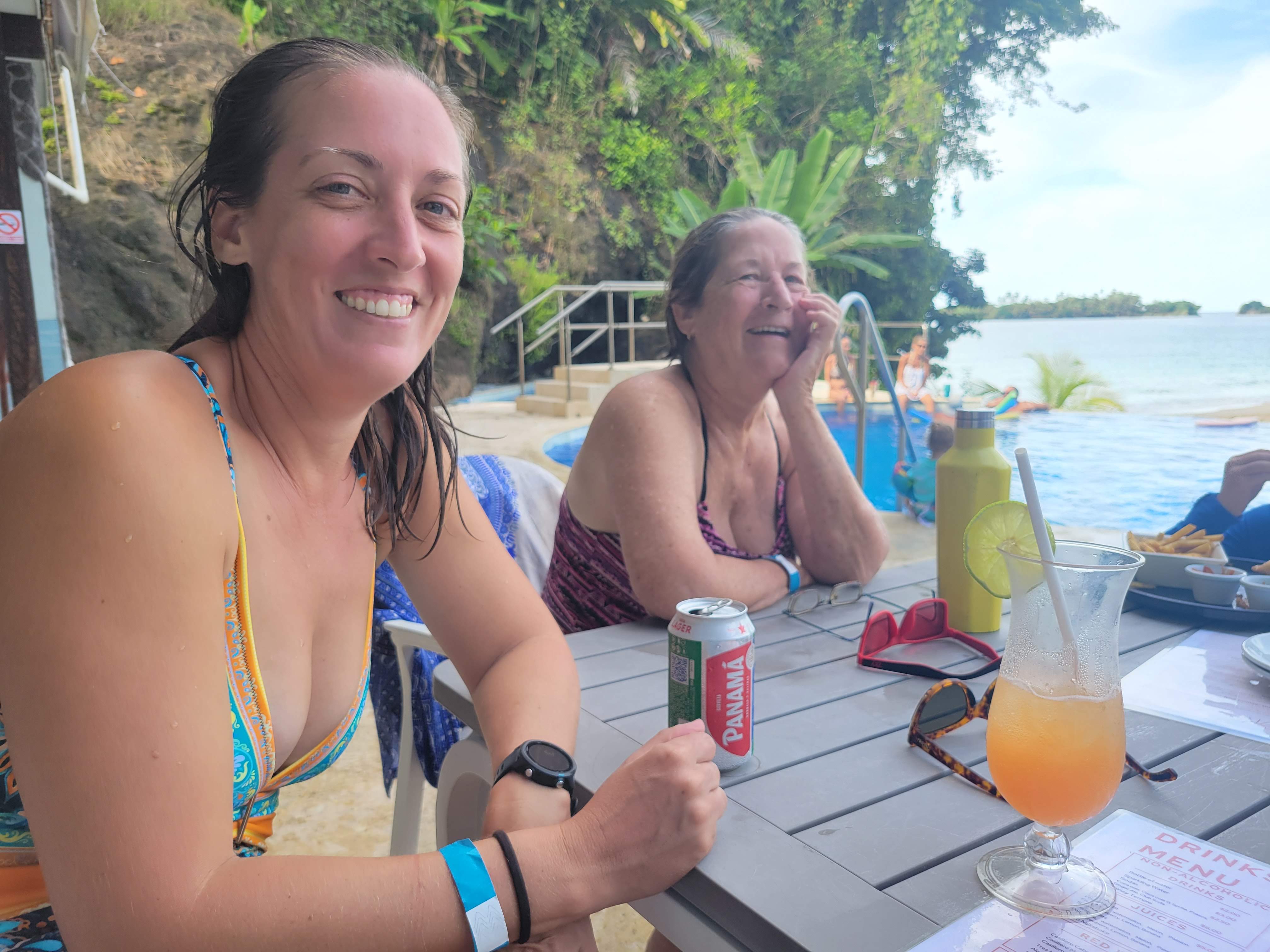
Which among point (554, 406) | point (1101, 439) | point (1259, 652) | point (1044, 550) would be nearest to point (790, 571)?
point (1259, 652)

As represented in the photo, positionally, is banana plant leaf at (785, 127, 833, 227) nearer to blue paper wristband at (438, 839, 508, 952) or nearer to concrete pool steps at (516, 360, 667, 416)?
concrete pool steps at (516, 360, 667, 416)

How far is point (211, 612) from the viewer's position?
62 cm

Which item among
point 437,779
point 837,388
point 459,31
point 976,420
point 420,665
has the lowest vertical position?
point 837,388

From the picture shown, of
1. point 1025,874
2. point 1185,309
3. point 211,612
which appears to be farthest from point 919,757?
point 1185,309

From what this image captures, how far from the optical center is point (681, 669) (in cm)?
75

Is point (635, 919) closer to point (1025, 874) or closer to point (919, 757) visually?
point (919, 757)

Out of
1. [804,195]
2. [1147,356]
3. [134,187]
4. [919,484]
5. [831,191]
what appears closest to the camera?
[919,484]

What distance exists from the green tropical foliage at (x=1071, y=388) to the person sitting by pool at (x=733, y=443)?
1266 centimetres

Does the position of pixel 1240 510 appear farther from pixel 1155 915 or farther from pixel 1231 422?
pixel 1231 422

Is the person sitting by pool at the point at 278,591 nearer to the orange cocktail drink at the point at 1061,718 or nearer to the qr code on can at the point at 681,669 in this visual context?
the qr code on can at the point at 681,669

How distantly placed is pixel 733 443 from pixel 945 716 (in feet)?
2.65

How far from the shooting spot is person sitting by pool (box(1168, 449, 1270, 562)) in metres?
1.82

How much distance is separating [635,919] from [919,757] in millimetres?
1078

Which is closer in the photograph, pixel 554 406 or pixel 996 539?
pixel 996 539
